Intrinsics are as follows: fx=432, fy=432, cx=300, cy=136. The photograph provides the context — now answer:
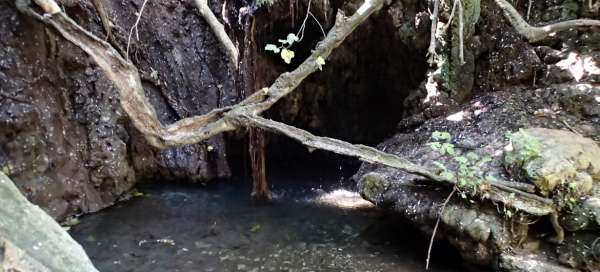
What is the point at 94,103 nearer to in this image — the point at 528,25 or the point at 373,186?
the point at 373,186

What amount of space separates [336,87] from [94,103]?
4630 mm

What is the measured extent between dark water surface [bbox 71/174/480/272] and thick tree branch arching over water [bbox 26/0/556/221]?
3.57 feet

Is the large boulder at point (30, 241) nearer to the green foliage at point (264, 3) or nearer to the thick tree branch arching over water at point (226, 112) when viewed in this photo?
the thick tree branch arching over water at point (226, 112)

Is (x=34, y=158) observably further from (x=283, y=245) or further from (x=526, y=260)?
(x=526, y=260)

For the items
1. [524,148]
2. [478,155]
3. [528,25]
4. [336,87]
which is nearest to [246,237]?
[478,155]

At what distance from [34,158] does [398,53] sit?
593cm

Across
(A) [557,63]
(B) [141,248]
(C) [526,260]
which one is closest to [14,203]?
(B) [141,248]

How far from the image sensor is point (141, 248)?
5.18 meters

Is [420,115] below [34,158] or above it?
above

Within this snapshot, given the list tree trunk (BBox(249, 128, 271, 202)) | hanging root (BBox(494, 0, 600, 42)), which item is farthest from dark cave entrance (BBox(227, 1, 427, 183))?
hanging root (BBox(494, 0, 600, 42))

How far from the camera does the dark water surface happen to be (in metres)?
4.79

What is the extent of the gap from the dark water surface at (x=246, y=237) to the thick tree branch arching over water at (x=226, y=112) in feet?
3.57

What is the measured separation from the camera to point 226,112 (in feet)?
15.8

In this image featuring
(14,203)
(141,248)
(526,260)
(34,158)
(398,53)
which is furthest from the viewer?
(398,53)
